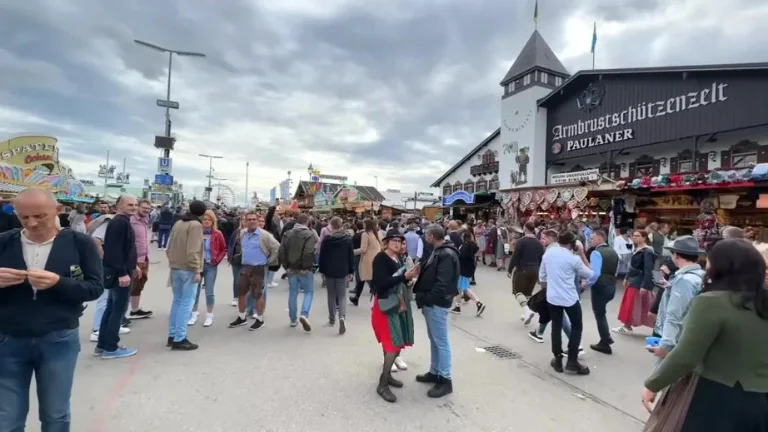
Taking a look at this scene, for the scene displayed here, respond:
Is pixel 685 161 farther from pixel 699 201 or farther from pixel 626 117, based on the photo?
pixel 699 201

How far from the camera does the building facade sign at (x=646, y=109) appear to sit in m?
14.6

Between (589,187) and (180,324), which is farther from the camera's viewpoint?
(589,187)

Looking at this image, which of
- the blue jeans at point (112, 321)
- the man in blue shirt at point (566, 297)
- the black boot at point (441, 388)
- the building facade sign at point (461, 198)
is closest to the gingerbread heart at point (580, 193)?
the building facade sign at point (461, 198)

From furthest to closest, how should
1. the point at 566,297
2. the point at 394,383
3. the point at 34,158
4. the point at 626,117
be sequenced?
the point at 34,158 → the point at 626,117 → the point at 566,297 → the point at 394,383

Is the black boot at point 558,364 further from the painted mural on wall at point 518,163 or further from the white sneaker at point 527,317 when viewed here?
the painted mural on wall at point 518,163

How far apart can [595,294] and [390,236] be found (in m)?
3.35

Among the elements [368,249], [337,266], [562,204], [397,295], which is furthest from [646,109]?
[397,295]

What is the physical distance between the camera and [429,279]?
4012 millimetres

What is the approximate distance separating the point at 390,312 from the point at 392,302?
115 mm

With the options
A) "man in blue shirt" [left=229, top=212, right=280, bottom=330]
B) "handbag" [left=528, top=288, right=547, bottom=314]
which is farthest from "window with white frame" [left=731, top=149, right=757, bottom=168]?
"man in blue shirt" [left=229, top=212, right=280, bottom=330]

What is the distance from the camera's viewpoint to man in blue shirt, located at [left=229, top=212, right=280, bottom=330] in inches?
238

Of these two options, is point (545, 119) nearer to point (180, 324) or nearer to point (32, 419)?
point (180, 324)

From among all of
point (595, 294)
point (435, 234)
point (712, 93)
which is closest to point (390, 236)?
point (435, 234)

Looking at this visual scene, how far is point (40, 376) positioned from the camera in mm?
2318
